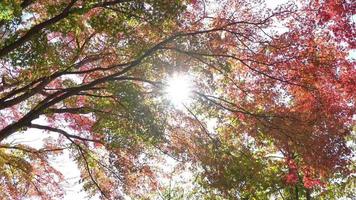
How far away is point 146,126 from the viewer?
28.0 ft

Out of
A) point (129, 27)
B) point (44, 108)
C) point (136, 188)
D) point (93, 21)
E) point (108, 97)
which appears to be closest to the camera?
point (93, 21)

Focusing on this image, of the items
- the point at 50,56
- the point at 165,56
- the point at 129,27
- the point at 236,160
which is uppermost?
the point at 165,56

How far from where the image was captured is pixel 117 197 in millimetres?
13031

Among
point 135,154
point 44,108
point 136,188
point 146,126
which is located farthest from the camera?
point 136,188

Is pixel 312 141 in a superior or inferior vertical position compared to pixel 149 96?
inferior

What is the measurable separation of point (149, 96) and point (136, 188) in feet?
13.0

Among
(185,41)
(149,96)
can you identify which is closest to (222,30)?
(185,41)

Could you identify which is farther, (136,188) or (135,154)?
(136,188)

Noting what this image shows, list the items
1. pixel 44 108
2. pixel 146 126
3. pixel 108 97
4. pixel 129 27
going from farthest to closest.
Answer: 1. pixel 108 97
2. pixel 44 108
3. pixel 146 126
4. pixel 129 27

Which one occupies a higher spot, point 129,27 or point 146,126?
point 129,27

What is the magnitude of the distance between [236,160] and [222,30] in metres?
3.07

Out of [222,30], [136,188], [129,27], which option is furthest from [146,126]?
[136,188]

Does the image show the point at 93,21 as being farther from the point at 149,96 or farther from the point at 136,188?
the point at 136,188

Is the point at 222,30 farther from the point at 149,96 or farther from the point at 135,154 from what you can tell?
the point at 135,154
